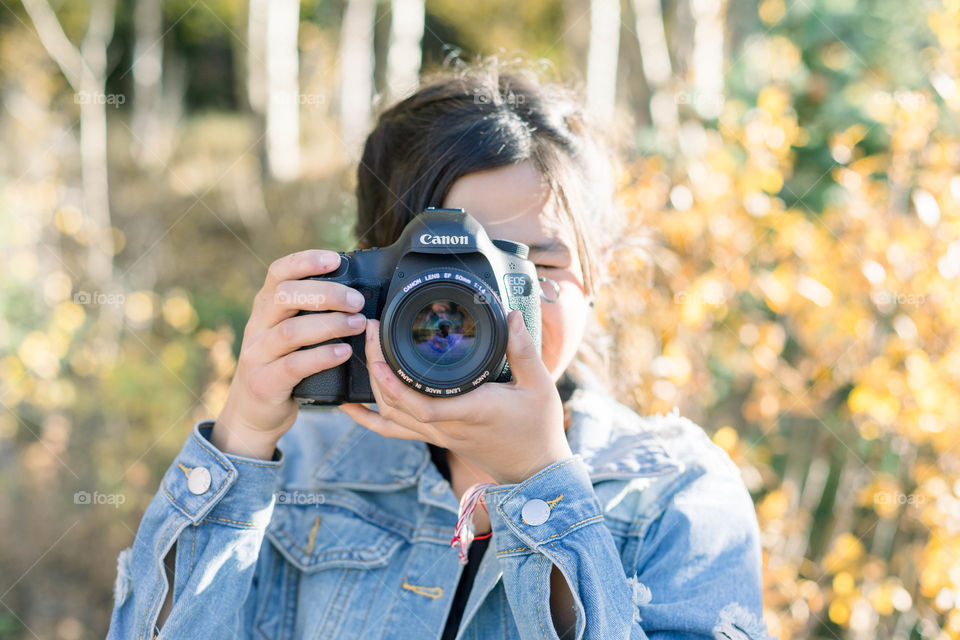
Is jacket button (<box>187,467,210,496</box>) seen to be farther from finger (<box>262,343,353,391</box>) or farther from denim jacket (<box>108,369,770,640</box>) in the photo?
finger (<box>262,343,353,391</box>)

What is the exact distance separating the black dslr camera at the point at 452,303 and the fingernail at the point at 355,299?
31mm

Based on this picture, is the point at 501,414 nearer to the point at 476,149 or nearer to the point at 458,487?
the point at 458,487

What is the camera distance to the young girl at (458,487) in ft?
2.91

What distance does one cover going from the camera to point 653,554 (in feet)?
3.25

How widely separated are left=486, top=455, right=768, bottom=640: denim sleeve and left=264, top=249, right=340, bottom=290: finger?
14.2 inches

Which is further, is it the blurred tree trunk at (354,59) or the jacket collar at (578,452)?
the blurred tree trunk at (354,59)

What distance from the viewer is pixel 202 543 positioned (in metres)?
0.98
